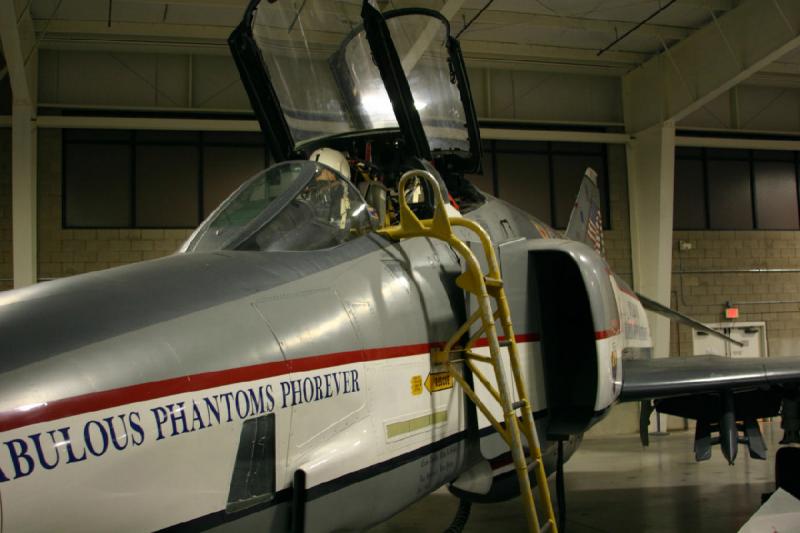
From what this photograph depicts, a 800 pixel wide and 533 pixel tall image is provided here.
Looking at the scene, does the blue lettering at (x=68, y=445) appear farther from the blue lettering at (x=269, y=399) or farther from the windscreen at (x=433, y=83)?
the windscreen at (x=433, y=83)

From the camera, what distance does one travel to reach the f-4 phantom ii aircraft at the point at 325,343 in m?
1.92

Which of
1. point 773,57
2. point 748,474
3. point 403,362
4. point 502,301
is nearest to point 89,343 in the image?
point 403,362

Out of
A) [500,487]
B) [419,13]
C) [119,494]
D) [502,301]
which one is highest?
[419,13]

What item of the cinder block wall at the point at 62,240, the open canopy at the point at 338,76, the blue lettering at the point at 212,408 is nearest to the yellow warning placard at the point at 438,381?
the blue lettering at the point at 212,408

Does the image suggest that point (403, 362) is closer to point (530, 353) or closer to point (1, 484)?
point (530, 353)

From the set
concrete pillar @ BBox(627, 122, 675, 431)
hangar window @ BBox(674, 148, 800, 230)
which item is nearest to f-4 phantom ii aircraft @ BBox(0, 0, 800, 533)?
concrete pillar @ BBox(627, 122, 675, 431)

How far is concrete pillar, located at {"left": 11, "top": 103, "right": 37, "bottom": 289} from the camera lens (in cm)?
1094

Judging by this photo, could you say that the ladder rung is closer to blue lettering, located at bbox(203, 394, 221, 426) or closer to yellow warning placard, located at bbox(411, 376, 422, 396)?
yellow warning placard, located at bbox(411, 376, 422, 396)

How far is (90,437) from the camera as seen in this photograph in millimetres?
1843

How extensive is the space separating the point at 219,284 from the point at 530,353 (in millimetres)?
2079

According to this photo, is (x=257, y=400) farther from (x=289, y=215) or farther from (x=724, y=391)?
(x=724, y=391)

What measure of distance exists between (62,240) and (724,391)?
10.4 meters

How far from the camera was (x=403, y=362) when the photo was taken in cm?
304

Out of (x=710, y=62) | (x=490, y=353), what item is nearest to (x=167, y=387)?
(x=490, y=353)
